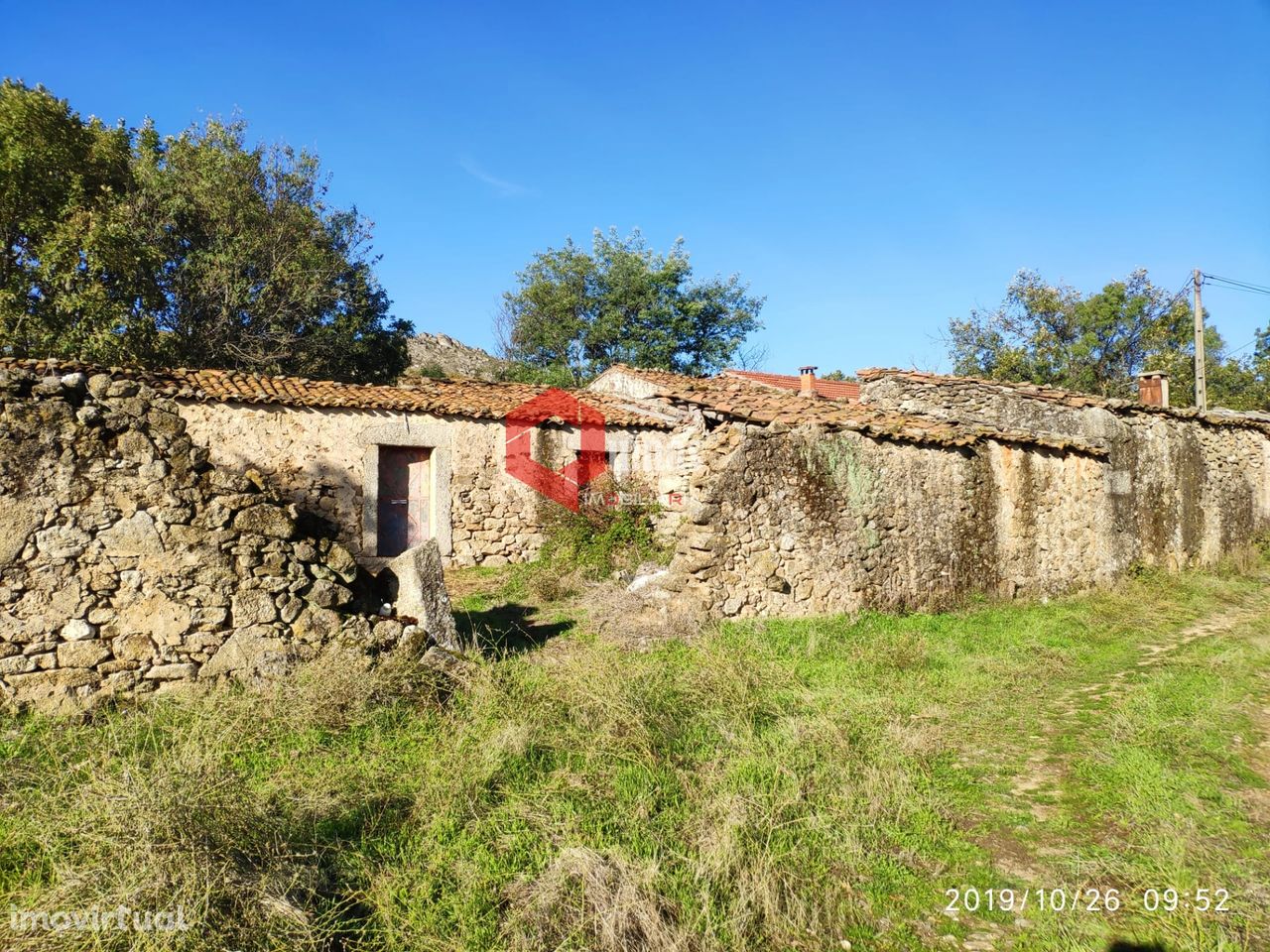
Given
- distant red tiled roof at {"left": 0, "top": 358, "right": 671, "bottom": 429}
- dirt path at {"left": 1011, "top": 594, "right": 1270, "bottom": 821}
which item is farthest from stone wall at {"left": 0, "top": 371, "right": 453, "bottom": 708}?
distant red tiled roof at {"left": 0, "top": 358, "right": 671, "bottom": 429}

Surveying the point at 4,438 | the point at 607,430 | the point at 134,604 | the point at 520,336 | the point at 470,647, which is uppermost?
the point at 520,336

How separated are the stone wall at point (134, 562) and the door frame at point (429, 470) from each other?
6.10m

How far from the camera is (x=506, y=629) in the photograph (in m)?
7.95

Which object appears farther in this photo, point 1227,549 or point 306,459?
point 1227,549

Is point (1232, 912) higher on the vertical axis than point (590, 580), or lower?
lower

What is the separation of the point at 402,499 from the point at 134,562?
7.24 metres

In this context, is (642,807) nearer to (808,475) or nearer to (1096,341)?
(808,475)

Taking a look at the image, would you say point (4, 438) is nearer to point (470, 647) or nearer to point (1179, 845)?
point (470, 647)

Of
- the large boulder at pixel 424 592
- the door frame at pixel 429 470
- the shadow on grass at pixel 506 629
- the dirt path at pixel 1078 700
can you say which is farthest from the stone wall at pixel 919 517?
the door frame at pixel 429 470

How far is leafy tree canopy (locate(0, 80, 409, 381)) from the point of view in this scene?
1374 cm

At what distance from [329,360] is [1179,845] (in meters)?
19.1

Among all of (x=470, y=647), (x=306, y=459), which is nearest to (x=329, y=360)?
(x=306, y=459)

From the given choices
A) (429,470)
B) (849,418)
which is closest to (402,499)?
(429,470)

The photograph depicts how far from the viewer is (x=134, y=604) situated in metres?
5.03
